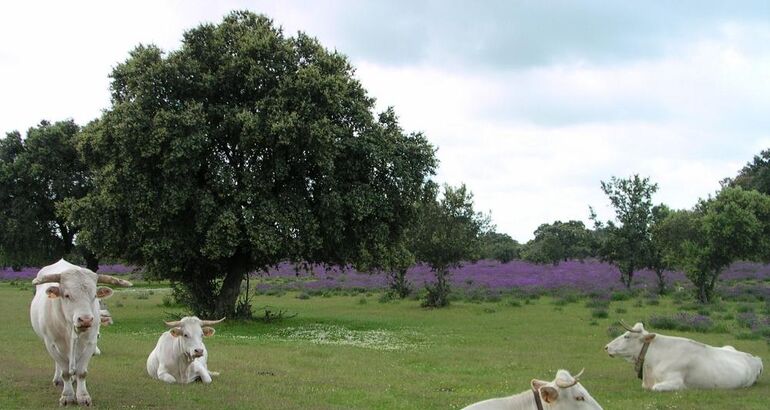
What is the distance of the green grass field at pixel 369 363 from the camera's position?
11711 mm

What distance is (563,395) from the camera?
712 centimetres

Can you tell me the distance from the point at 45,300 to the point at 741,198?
32692 millimetres

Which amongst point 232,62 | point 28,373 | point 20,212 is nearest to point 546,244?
point 20,212

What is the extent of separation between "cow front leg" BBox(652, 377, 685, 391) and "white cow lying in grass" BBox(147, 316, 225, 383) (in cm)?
830

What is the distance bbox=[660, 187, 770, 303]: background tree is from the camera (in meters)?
32.0

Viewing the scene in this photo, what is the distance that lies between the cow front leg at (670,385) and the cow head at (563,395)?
21.2ft

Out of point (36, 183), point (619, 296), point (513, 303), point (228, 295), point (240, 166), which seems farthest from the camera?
point (36, 183)

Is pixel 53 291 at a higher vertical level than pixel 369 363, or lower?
higher

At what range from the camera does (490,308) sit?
32.3m

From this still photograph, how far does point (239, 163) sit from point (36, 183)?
30104 millimetres

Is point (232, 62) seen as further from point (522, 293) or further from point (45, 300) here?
point (522, 293)

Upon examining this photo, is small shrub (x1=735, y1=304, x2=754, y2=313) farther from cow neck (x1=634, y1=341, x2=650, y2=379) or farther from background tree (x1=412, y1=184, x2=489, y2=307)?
cow neck (x1=634, y1=341, x2=650, y2=379)

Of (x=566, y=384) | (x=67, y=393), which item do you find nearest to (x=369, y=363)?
(x=67, y=393)

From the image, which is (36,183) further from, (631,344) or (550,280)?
(631,344)
